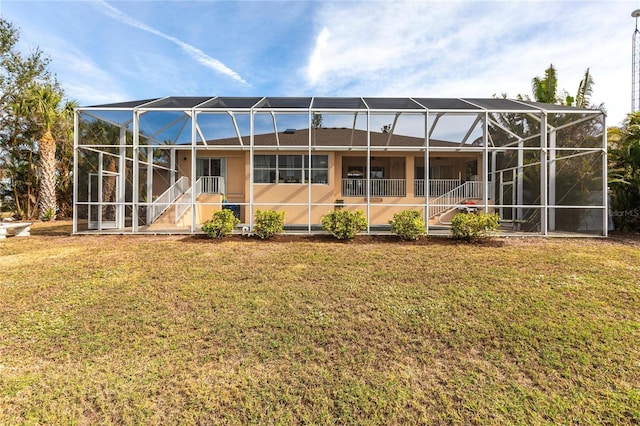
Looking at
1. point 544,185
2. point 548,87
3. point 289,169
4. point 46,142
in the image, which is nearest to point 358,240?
point 544,185

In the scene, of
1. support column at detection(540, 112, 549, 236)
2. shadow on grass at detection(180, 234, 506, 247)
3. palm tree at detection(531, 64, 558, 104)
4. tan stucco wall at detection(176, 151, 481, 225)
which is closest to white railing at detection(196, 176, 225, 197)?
tan stucco wall at detection(176, 151, 481, 225)

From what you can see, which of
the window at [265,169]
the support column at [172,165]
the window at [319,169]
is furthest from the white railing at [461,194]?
the support column at [172,165]

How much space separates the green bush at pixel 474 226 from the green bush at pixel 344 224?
8.72 ft

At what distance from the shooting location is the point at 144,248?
7980 millimetres

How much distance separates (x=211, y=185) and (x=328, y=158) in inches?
235

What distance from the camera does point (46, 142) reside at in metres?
15.4

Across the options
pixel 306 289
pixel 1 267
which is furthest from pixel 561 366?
pixel 1 267

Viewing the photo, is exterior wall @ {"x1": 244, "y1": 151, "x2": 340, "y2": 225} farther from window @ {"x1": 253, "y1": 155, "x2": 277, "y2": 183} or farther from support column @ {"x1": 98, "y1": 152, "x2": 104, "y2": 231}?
support column @ {"x1": 98, "y1": 152, "x2": 104, "y2": 231}

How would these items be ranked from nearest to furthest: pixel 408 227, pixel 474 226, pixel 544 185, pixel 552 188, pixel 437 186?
pixel 474 226
pixel 408 227
pixel 544 185
pixel 552 188
pixel 437 186

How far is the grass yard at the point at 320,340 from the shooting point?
2.94 metres

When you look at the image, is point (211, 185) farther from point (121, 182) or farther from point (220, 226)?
point (220, 226)

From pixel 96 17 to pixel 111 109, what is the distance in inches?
203

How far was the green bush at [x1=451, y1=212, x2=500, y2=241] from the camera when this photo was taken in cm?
843

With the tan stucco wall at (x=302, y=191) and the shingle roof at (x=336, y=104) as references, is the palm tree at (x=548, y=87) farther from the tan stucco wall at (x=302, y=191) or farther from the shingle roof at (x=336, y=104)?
the shingle roof at (x=336, y=104)
